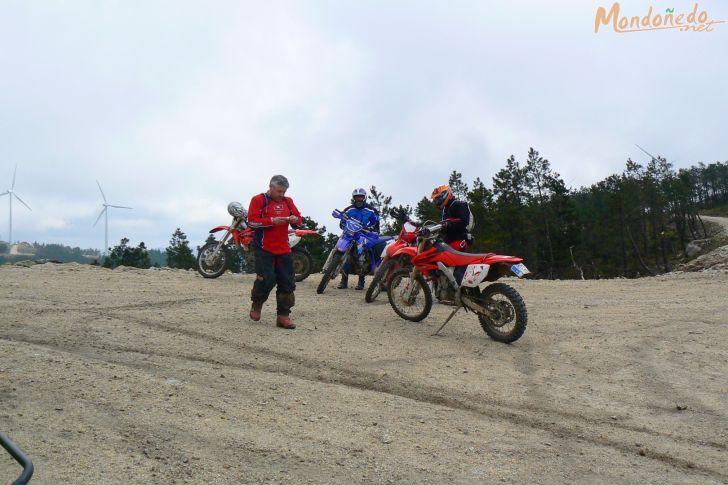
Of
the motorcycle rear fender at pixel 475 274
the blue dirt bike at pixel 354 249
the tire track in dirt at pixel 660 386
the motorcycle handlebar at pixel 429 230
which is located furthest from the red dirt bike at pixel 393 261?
the tire track in dirt at pixel 660 386

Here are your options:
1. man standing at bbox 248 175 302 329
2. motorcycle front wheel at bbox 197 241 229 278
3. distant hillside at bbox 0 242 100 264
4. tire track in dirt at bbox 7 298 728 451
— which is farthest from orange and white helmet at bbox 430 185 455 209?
distant hillside at bbox 0 242 100 264

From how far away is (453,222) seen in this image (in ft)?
26.8

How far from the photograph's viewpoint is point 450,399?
4.84 meters

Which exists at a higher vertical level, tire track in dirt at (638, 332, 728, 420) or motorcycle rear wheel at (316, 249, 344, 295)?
motorcycle rear wheel at (316, 249, 344, 295)

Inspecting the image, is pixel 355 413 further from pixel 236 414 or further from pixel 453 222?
pixel 453 222

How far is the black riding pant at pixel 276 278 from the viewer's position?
24.3 ft

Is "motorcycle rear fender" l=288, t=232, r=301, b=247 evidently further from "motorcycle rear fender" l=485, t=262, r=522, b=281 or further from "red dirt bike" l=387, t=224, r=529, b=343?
"motorcycle rear fender" l=485, t=262, r=522, b=281

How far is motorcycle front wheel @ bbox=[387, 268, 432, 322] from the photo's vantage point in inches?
314

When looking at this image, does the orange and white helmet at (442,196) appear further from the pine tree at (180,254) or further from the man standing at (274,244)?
the pine tree at (180,254)

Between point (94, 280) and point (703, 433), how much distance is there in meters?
10.3

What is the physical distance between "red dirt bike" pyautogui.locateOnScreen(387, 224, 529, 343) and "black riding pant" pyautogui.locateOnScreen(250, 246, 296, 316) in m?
1.62

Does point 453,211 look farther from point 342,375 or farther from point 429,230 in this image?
point 342,375

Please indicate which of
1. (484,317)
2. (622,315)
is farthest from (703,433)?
(622,315)

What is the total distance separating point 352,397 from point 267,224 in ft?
10.6
